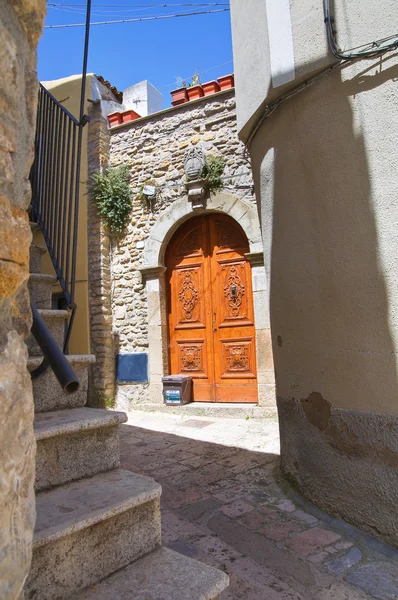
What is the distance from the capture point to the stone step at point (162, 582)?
1072mm

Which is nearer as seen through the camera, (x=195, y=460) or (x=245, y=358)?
(x=195, y=460)

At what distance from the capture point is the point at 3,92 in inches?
31.1

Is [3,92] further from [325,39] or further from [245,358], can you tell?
[245,358]

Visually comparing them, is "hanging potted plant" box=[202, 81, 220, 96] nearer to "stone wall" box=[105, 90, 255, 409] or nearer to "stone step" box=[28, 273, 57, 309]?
"stone wall" box=[105, 90, 255, 409]

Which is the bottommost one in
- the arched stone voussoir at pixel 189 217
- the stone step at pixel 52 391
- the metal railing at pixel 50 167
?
the stone step at pixel 52 391

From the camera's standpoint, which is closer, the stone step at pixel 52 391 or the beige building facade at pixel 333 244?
the stone step at pixel 52 391

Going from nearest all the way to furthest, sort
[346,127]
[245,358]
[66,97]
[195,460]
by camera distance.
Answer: [346,127], [195,460], [245,358], [66,97]

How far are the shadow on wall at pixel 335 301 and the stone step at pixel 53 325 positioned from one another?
1.40 meters

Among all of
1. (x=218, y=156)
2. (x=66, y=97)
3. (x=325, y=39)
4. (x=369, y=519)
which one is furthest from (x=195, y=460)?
(x=66, y=97)

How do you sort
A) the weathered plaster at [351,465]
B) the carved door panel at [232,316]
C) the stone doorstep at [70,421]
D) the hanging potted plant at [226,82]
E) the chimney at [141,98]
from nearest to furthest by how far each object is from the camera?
the stone doorstep at [70,421]
the weathered plaster at [351,465]
the carved door panel at [232,316]
the hanging potted plant at [226,82]
the chimney at [141,98]

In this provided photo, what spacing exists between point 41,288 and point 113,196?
4.31 meters

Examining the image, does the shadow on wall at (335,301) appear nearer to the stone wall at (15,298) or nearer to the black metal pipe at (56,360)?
the black metal pipe at (56,360)

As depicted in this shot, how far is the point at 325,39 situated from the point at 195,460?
3154mm

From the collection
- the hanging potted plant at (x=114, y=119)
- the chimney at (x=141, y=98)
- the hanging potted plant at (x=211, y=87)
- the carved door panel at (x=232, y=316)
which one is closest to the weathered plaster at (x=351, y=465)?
the carved door panel at (x=232, y=316)
